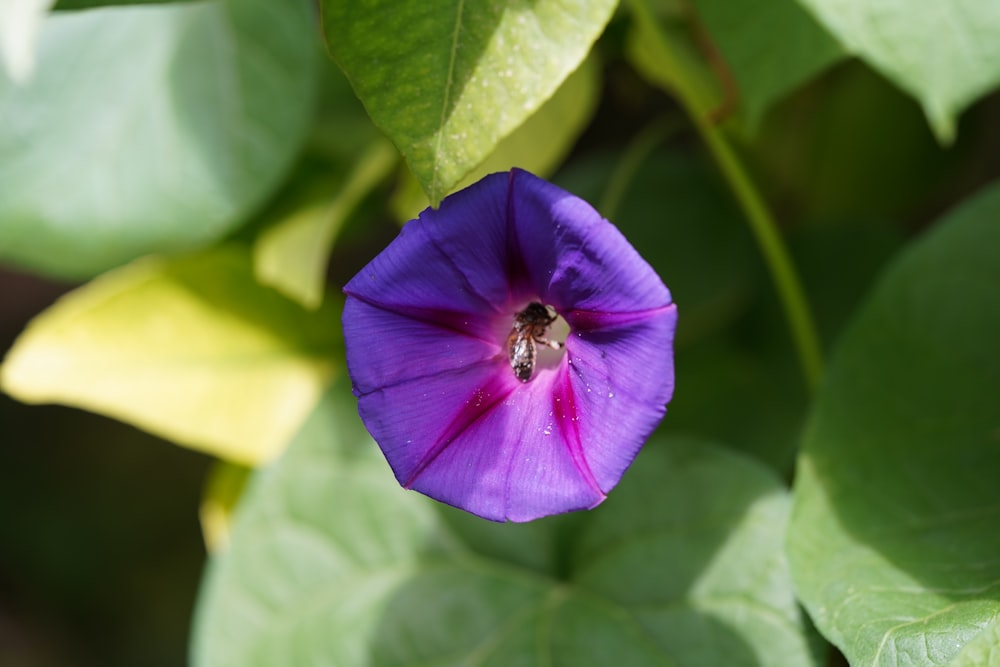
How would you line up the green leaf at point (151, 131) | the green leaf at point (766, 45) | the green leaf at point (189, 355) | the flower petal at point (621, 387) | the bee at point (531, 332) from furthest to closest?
the green leaf at point (189, 355) < the green leaf at point (151, 131) < the green leaf at point (766, 45) < the bee at point (531, 332) < the flower petal at point (621, 387)

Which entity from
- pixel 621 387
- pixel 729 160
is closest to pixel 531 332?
pixel 621 387

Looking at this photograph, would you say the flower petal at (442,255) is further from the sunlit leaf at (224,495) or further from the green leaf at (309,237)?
the sunlit leaf at (224,495)

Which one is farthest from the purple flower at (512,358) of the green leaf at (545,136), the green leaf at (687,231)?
the green leaf at (687,231)

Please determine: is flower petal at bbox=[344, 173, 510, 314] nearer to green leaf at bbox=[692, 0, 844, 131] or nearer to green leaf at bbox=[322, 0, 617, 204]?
green leaf at bbox=[322, 0, 617, 204]

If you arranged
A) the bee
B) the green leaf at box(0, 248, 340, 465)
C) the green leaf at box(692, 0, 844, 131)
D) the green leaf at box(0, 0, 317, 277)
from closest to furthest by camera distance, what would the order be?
1. the bee
2. the green leaf at box(692, 0, 844, 131)
3. the green leaf at box(0, 0, 317, 277)
4. the green leaf at box(0, 248, 340, 465)

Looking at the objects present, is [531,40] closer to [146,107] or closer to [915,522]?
[915,522]

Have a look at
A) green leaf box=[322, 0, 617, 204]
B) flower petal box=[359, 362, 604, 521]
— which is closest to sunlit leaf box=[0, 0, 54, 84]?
green leaf box=[322, 0, 617, 204]
